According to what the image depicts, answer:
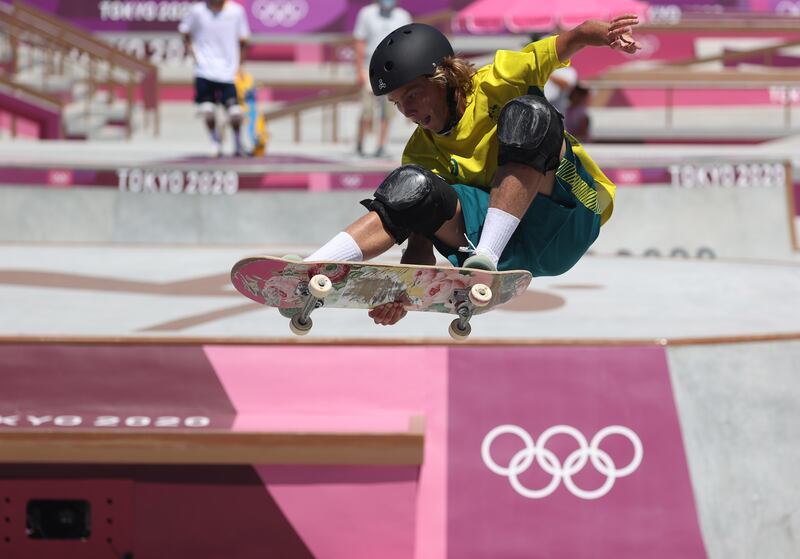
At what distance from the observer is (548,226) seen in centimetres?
557

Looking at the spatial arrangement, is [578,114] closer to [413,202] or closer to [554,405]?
[554,405]

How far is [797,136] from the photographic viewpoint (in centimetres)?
2159

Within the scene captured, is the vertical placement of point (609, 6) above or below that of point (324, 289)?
above

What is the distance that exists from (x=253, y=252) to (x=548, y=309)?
459 centimetres

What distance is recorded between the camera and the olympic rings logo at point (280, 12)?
26.6 meters

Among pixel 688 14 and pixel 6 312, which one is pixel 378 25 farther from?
pixel 688 14

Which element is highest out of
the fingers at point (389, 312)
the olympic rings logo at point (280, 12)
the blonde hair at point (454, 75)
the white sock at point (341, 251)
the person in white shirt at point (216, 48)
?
the olympic rings logo at point (280, 12)

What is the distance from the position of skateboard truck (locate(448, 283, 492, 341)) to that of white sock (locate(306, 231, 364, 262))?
0.48m

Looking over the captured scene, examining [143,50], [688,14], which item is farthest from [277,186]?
[688,14]

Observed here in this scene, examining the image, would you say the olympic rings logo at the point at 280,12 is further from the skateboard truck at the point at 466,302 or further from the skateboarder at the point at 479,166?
the skateboard truck at the point at 466,302

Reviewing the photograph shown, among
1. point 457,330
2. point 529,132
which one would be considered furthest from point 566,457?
point 529,132

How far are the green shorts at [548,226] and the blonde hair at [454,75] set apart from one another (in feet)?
1.44

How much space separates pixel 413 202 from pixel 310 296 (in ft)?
2.14

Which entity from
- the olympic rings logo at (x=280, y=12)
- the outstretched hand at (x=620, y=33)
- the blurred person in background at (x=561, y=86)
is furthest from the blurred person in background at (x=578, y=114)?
the outstretched hand at (x=620, y=33)
